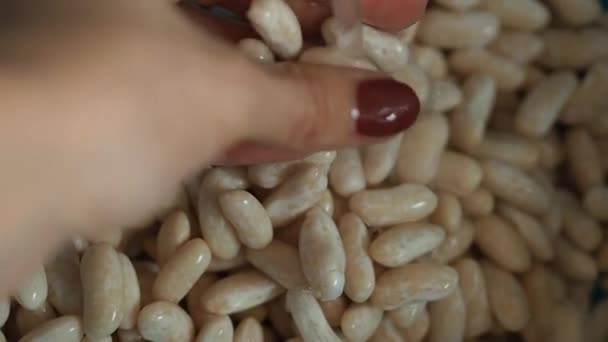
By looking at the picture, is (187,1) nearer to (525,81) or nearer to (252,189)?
(252,189)

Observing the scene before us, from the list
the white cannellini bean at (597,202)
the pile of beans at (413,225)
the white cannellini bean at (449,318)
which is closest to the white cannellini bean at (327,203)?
the pile of beans at (413,225)

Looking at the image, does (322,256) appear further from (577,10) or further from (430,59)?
(577,10)

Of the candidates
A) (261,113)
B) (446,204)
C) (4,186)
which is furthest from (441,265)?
(4,186)

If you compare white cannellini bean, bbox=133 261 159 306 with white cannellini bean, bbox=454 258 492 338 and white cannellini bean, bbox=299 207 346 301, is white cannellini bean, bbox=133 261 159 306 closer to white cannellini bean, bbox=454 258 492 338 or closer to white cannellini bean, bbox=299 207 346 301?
white cannellini bean, bbox=299 207 346 301

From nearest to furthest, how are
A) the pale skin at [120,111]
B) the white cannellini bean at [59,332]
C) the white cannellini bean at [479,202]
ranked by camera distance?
the pale skin at [120,111]
the white cannellini bean at [59,332]
the white cannellini bean at [479,202]

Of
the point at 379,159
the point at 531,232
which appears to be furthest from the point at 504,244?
the point at 379,159

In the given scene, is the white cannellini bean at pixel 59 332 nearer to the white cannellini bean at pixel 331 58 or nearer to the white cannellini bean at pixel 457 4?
the white cannellini bean at pixel 331 58
